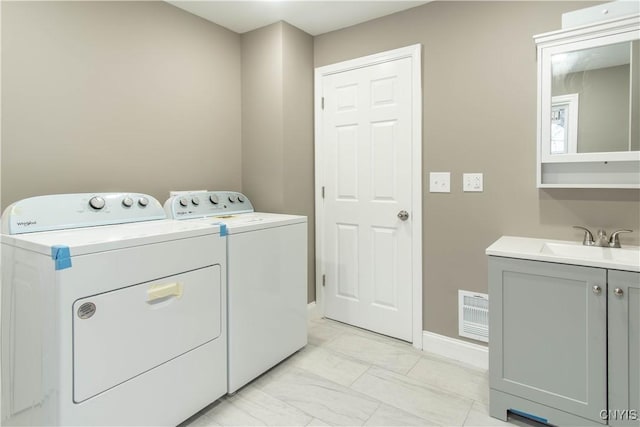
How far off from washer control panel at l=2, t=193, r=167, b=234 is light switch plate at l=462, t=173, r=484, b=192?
1833 millimetres

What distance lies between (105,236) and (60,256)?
26cm

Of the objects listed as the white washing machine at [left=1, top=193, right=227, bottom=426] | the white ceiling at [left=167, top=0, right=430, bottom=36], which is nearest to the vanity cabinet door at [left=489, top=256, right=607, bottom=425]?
the white washing machine at [left=1, top=193, right=227, bottom=426]

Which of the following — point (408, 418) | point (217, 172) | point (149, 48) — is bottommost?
point (408, 418)

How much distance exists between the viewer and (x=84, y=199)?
1853 millimetres

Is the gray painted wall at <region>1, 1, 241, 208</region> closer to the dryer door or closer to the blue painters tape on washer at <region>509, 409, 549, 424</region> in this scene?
the dryer door

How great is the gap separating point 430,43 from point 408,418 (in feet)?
7.28

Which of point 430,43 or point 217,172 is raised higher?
point 430,43

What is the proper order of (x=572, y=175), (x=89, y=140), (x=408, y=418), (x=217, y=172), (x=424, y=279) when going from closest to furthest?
(x=408, y=418) → (x=572, y=175) → (x=89, y=140) → (x=424, y=279) → (x=217, y=172)

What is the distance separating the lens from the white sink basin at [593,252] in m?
1.57

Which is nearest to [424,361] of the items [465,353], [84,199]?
[465,353]

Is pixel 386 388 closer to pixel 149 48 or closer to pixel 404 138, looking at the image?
pixel 404 138

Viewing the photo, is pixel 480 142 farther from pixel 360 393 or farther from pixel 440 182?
pixel 360 393

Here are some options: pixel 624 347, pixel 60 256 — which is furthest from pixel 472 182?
pixel 60 256

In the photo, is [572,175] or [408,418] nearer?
[408,418]
